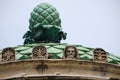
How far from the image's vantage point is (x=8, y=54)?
7556 centimetres

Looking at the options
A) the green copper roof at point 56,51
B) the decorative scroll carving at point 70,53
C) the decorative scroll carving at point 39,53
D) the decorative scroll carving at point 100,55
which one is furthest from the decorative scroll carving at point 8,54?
the decorative scroll carving at point 100,55

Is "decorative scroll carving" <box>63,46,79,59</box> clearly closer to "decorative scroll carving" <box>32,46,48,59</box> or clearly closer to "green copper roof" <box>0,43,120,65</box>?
"green copper roof" <box>0,43,120,65</box>

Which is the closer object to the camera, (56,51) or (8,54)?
(8,54)

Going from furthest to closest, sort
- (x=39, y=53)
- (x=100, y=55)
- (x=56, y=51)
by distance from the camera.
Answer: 1. (x=56, y=51)
2. (x=100, y=55)
3. (x=39, y=53)

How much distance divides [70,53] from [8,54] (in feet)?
11.4

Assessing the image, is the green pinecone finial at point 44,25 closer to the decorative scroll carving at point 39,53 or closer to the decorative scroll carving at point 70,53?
the decorative scroll carving at point 70,53

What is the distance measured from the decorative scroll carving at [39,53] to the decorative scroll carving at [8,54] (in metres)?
1.17

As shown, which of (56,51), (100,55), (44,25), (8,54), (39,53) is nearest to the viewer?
→ (39,53)

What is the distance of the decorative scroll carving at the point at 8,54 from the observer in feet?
248

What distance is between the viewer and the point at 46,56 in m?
75.1

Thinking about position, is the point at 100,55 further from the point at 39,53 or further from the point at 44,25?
the point at 44,25

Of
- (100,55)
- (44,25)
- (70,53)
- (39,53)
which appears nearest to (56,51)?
(70,53)

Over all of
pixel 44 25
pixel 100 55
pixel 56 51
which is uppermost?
pixel 44 25

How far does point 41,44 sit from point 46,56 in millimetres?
3636
